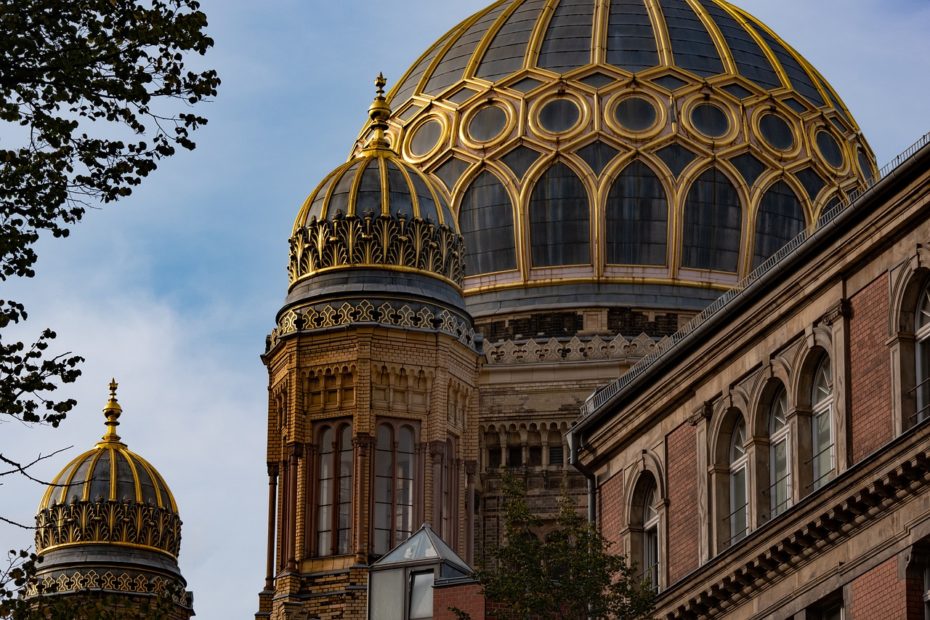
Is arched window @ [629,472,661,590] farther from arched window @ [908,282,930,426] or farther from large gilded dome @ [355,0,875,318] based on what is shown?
large gilded dome @ [355,0,875,318]

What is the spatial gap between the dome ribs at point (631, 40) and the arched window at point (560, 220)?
357cm

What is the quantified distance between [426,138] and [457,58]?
9.27 ft

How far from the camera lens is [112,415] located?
8544 centimetres

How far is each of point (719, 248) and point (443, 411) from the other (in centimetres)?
1779

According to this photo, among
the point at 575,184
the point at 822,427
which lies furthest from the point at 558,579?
the point at 575,184

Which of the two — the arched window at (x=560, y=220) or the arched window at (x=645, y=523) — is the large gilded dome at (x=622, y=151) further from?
the arched window at (x=645, y=523)

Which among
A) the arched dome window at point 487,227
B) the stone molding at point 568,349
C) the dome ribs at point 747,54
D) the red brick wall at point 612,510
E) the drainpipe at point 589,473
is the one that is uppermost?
the dome ribs at point 747,54

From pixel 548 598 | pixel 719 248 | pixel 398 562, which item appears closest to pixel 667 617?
pixel 548 598

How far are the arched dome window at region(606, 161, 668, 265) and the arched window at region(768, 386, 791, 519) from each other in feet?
140

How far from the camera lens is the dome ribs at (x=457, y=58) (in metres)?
94.2

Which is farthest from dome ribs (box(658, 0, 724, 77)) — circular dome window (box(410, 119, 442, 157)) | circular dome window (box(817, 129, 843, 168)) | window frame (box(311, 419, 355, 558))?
window frame (box(311, 419, 355, 558))

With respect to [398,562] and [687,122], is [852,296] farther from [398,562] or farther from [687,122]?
[687,122]

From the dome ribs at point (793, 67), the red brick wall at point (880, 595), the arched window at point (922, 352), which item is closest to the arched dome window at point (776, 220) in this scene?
the dome ribs at point (793, 67)

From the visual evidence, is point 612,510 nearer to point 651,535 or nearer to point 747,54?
point 651,535
